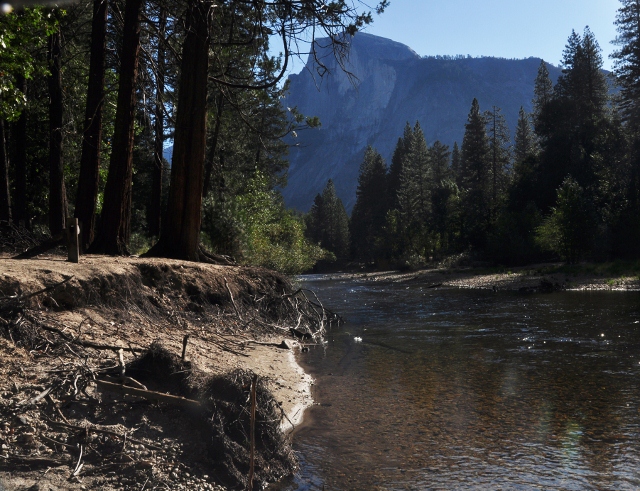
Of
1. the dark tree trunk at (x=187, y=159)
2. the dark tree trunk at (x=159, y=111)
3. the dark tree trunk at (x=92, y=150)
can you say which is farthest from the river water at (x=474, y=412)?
the dark tree trunk at (x=159, y=111)

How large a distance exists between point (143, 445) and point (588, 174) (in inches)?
2034

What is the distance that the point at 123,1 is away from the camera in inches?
545

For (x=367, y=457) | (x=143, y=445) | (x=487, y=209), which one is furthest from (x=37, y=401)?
(x=487, y=209)

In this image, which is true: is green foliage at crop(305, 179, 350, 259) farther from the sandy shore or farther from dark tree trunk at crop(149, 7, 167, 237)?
dark tree trunk at crop(149, 7, 167, 237)

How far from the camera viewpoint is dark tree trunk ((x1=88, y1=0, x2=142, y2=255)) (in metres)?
11.3

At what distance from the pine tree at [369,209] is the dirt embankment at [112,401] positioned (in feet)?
265

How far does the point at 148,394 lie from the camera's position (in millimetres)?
4855

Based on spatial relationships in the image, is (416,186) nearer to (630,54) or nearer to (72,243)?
(630,54)

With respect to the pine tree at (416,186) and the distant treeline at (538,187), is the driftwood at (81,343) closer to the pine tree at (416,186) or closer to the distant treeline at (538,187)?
the distant treeline at (538,187)

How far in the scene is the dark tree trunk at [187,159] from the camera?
11898 mm

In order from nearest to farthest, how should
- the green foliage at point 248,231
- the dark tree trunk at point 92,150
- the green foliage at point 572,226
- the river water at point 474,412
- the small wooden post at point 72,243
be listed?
the river water at point 474,412 < the small wooden post at point 72,243 < the dark tree trunk at point 92,150 < the green foliage at point 248,231 < the green foliage at point 572,226

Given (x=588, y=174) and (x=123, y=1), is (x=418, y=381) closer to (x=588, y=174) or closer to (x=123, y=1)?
(x=123, y=1)

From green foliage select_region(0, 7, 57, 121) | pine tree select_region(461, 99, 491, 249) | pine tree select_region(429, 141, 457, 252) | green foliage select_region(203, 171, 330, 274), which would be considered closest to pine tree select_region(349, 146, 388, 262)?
pine tree select_region(429, 141, 457, 252)

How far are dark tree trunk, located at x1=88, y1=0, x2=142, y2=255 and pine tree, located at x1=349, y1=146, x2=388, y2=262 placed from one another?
76.9 m
